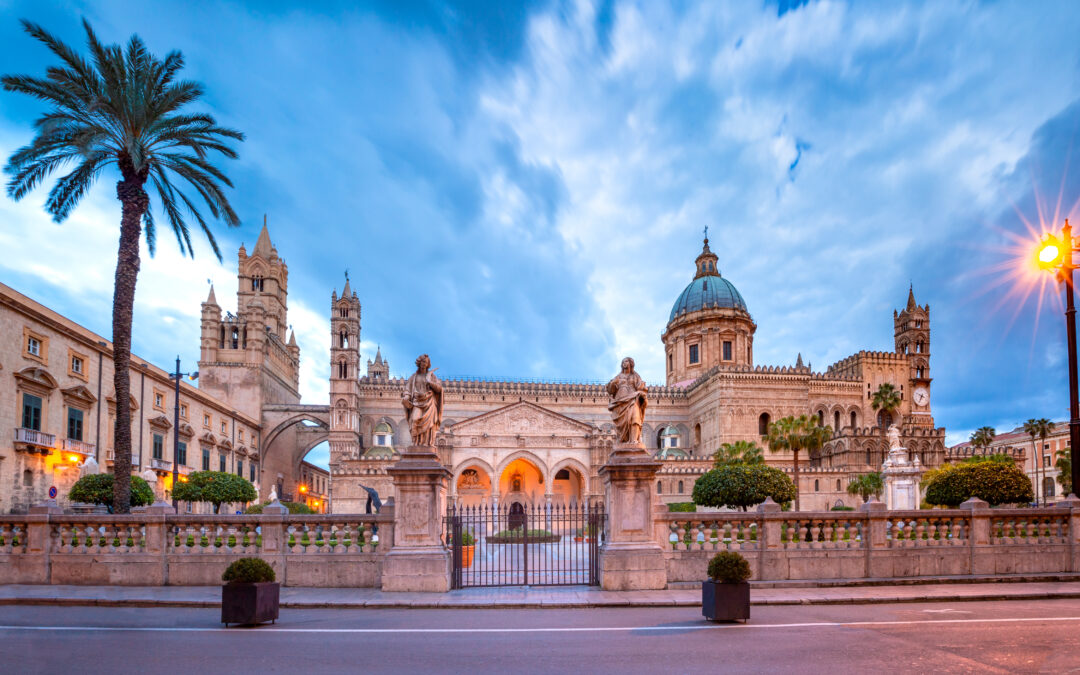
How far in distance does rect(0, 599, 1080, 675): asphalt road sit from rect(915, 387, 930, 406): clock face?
66392mm

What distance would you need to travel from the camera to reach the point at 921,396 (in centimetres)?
7112

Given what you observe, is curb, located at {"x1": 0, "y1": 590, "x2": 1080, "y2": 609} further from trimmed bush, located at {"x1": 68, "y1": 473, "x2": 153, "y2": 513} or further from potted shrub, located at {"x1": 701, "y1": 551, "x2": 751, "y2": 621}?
trimmed bush, located at {"x1": 68, "y1": 473, "x2": 153, "y2": 513}

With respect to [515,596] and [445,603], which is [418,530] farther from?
[515,596]

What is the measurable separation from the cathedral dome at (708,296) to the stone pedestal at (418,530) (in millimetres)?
63817

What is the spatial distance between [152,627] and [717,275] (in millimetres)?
74005

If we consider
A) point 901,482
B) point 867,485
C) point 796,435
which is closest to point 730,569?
point 901,482

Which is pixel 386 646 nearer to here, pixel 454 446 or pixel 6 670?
pixel 6 670

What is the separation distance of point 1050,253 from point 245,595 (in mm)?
14483

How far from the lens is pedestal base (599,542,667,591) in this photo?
42.2 ft

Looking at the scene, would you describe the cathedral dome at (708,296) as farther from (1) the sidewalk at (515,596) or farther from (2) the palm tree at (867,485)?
(1) the sidewalk at (515,596)

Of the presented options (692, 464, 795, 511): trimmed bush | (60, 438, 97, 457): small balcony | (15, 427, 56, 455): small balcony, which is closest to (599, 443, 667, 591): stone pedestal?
(692, 464, 795, 511): trimmed bush

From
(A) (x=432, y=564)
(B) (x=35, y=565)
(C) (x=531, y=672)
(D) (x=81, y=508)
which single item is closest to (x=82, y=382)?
(D) (x=81, y=508)

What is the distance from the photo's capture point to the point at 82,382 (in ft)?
114

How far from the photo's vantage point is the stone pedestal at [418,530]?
42.1 feet
